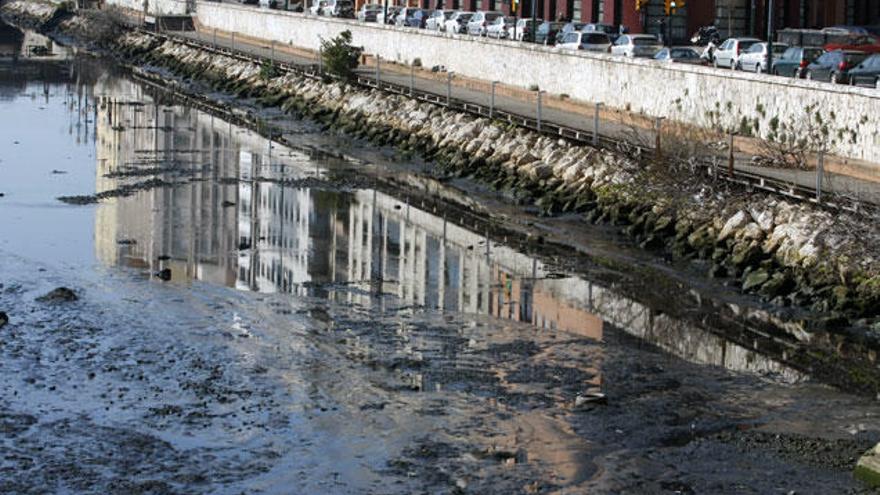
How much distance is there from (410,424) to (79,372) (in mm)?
5722

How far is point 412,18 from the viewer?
84062mm

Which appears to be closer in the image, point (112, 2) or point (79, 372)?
point (79, 372)

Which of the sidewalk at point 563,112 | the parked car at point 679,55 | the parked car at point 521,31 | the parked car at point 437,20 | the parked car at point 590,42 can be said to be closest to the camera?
the sidewalk at point 563,112

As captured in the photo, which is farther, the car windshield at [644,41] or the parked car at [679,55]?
the car windshield at [644,41]

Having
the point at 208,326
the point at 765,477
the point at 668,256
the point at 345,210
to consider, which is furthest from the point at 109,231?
the point at 765,477

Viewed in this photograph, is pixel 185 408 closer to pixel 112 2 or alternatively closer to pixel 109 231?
Result: pixel 109 231

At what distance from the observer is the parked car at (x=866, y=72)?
50.3 meters

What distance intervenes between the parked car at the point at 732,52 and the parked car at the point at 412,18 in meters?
23.6

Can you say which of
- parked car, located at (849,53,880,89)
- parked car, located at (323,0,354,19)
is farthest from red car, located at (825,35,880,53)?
parked car, located at (323,0,354,19)

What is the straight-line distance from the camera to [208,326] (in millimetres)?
30094

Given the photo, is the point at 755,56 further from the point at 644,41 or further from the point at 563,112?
the point at 563,112

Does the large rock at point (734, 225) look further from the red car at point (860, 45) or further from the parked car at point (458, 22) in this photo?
the parked car at point (458, 22)

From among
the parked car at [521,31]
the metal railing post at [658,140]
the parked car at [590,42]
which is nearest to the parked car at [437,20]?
the parked car at [521,31]

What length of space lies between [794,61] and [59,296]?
104ft
